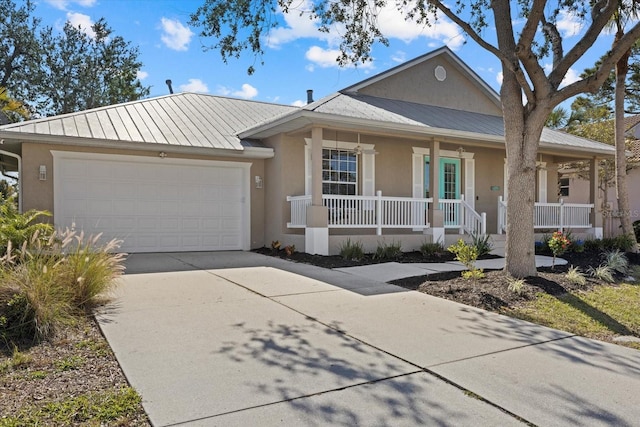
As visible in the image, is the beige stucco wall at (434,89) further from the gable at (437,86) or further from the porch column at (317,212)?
the porch column at (317,212)

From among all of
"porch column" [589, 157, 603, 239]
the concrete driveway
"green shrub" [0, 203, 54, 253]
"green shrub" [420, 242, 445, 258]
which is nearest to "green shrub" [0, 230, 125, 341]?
the concrete driveway

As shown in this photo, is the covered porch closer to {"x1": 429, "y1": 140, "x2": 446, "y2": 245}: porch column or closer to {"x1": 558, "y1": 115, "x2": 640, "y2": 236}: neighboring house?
{"x1": 429, "y1": 140, "x2": 446, "y2": 245}: porch column

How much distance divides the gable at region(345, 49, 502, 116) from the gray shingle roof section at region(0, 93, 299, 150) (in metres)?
3.70

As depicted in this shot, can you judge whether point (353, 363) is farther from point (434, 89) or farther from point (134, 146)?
point (434, 89)

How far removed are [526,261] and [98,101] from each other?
26.4 metres

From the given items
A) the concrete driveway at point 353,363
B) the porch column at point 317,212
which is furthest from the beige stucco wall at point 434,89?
the concrete driveway at point 353,363

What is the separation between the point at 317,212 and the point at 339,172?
8.65 ft

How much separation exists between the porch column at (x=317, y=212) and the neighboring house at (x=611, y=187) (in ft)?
34.5

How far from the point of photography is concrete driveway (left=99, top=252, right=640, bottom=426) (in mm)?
3066

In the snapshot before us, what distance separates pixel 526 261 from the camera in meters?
7.61

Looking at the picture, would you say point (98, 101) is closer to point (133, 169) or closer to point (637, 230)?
point (133, 169)

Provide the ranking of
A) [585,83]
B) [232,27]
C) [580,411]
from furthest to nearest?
1. [232,27]
2. [585,83]
3. [580,411]

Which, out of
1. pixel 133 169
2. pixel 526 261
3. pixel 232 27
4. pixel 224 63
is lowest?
pixel 526 261

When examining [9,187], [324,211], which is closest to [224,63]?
[324,211]
